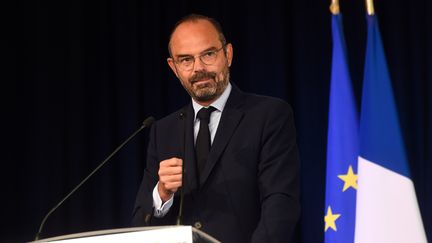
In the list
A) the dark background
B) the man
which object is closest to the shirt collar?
the man

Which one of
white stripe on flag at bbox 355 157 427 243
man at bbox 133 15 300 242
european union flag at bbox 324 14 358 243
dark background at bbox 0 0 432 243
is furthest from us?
dark background at bbox 0 0 432 243

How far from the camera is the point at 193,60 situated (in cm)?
212

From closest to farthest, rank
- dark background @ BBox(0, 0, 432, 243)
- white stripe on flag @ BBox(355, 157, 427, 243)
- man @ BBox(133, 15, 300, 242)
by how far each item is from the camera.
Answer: white stripe on flag @ BBox(355, 157, 427, 243)
man @ BBox(133, 15, 300, 242)
dark background @ BBox(0, 0, 432, 243)

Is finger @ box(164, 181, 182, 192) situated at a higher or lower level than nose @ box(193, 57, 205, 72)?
lower

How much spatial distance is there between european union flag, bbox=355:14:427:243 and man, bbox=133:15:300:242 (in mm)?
286

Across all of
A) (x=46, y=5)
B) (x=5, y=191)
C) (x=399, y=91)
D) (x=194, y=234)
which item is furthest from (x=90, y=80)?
(x=194, y=234)

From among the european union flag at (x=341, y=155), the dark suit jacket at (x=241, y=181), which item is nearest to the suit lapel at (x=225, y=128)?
→ the dark suit jacket at (x=241, y=181)

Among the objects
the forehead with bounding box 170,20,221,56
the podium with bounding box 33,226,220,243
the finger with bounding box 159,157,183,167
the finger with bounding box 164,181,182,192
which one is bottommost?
the podium with bounding box 33,226,220,243

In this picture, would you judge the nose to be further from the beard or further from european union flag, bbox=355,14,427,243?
european union flag, bbox=355,14,427,243

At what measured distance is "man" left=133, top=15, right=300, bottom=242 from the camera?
193cm

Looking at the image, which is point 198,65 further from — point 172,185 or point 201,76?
point 172,185

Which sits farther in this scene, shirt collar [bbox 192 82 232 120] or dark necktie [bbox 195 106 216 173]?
shirt collar [bbox 192 82 232 120]

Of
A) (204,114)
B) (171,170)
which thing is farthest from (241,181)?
(171,170)

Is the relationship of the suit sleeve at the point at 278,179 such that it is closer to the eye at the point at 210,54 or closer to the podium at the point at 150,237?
the eye at the point at 210,54
